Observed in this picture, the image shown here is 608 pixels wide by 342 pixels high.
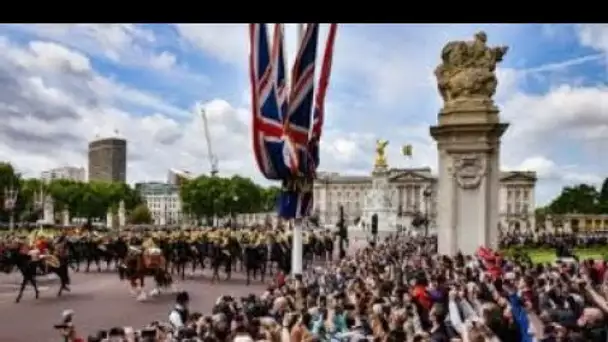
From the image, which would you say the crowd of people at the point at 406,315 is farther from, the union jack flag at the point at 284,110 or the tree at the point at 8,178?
the tree at the point at 8,178

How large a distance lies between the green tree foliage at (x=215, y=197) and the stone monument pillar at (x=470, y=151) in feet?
169

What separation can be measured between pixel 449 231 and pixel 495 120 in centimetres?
249

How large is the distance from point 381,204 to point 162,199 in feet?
152

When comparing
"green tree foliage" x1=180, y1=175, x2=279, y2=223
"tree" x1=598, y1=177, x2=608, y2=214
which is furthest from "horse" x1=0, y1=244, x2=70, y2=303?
"green tree foliage" x1=180, y1=175, x2=279, y2=223

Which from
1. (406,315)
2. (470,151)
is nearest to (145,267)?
(470,151)

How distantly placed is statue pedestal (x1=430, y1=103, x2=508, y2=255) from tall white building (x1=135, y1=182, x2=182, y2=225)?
68168 mm

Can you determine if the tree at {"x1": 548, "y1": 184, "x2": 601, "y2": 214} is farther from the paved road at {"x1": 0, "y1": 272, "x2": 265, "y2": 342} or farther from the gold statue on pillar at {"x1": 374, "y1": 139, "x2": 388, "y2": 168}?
the paved road at {"x1": 0, "y1": 272, "x2": 265, "y2": 342}

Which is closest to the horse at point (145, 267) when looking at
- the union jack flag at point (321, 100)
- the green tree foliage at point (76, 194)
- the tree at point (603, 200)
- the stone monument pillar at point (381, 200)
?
the union jack flag at point (321, 100)

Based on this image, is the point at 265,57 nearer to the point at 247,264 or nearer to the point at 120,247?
the point at 247,264

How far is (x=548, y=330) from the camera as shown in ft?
18.5

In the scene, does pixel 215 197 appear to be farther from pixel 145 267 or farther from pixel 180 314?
pixel 180 314

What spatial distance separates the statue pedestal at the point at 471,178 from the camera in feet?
55.4

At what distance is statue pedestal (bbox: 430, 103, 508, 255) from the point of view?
1688 cm

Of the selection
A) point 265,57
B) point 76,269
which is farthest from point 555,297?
point 76,269
